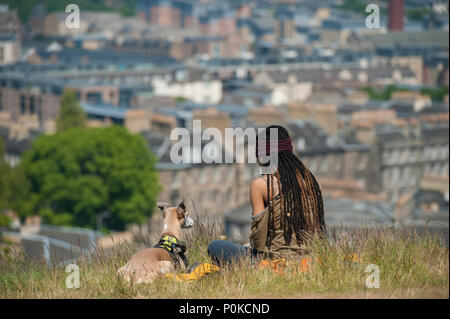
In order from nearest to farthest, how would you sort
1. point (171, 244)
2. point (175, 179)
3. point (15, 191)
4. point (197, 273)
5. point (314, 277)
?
point (314, 277), point (197, 273), point (171, 244), point (15, 191), point (175, 179)

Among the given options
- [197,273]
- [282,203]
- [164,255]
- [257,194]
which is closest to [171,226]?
[164,255]

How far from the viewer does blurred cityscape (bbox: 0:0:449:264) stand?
69.4 metres

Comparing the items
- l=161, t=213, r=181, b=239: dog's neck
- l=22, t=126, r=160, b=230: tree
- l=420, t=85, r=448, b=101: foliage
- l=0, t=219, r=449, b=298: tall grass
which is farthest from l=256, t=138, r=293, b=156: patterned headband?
l=420, t=85, r=448, b=101: foliage

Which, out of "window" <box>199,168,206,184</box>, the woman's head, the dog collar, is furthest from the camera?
"window" <box>199,168,206,184</box>

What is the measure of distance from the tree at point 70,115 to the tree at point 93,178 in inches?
874

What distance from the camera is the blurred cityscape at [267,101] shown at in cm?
6944

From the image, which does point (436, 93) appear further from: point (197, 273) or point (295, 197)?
point (197, 273)

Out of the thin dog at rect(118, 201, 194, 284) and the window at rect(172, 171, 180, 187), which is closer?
the thin dog at rect(118, 201, 194, 284)

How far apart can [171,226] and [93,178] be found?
53246 millimetres

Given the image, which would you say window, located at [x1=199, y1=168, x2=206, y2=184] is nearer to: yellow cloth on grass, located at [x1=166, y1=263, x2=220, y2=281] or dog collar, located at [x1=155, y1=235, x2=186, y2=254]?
dog collar, located at [x1=155, y1=235, x2=186, y2=254]

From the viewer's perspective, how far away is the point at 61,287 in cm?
998

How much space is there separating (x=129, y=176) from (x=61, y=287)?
5339 cm

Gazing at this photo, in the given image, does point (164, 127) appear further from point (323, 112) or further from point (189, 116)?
point (323, 112)

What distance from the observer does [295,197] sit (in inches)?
397
